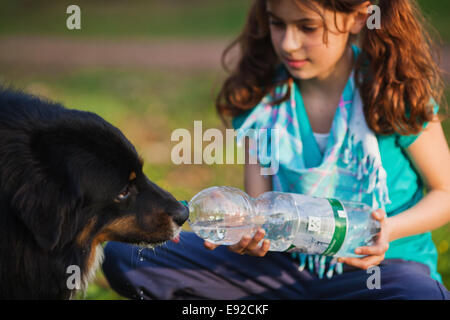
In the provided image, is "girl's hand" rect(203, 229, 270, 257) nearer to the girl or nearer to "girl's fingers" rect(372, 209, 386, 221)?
the girl

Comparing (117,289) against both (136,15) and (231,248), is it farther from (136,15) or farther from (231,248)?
(136,15)

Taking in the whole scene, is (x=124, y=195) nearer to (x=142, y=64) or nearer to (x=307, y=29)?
(x=307, y=29)

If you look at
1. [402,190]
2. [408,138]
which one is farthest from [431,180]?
[408,138]

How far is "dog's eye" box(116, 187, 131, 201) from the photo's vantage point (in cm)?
269

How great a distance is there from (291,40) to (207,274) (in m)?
1.55

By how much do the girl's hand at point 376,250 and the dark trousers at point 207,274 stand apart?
0.24 meters

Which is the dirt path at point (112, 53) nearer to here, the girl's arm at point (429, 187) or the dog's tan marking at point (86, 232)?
the girl's arm at point (429, 187)

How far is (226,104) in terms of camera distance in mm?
3938

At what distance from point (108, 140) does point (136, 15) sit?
1871 cm

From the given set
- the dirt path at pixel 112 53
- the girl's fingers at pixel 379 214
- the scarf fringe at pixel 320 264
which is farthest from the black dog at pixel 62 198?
the dirt path at pixel 112 53

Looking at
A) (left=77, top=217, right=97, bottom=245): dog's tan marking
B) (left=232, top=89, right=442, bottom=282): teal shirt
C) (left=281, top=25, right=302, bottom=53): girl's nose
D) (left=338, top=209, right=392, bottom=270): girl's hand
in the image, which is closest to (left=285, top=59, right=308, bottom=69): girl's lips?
(left=281, top=25, right=302, bottom=53): girl's nose

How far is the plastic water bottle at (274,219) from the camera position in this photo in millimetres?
3205
